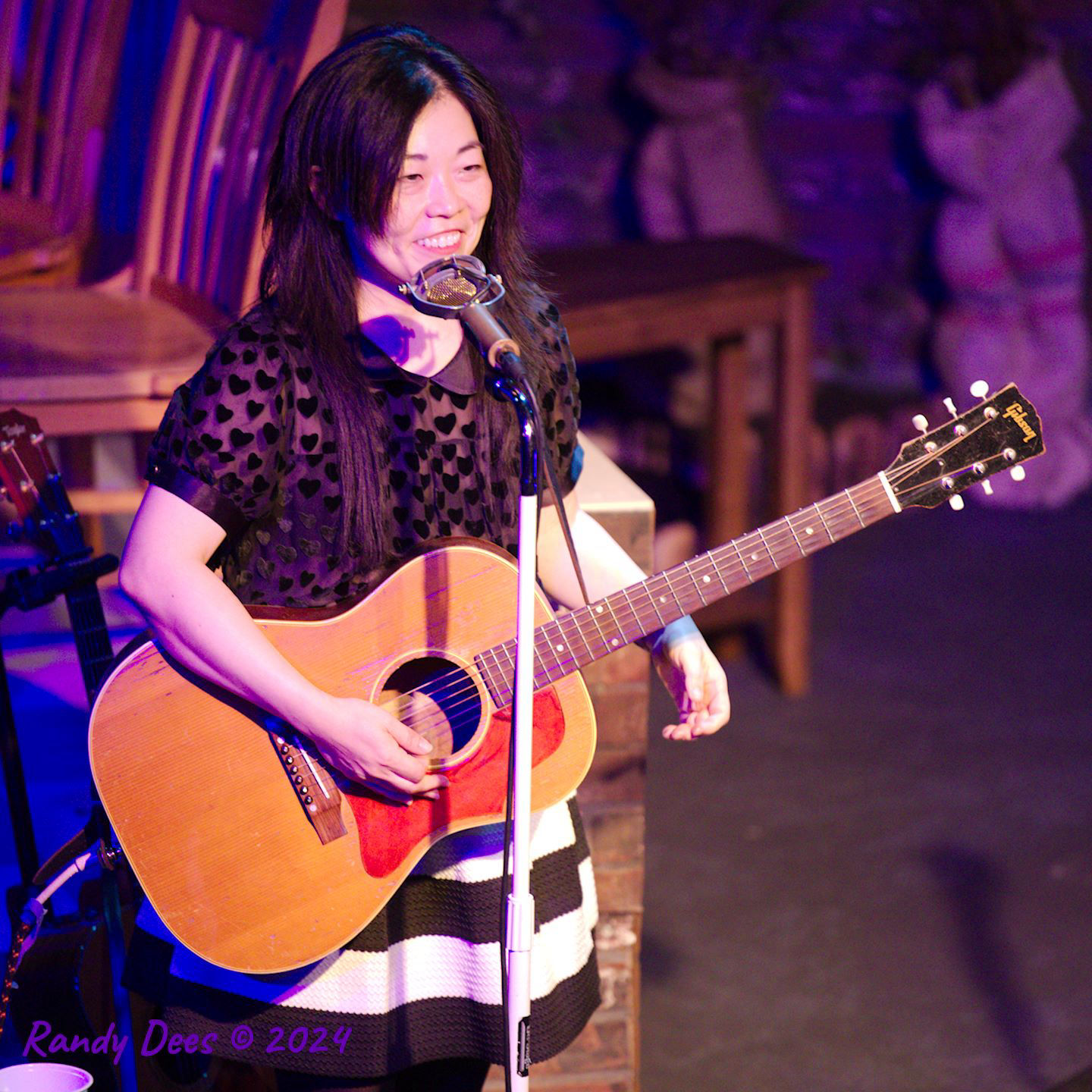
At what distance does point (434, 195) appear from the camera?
1.58 m

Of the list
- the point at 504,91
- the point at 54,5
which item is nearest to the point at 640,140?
the point at 504,91

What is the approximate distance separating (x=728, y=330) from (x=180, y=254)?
1.51 meters

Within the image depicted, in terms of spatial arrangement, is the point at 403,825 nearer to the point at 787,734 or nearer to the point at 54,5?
the point at 787,734

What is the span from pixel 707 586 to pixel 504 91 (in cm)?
410

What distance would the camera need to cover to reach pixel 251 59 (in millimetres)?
2939

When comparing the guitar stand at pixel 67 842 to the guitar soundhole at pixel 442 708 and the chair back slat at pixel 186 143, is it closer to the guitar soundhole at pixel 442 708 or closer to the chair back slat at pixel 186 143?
the guitar soundhole at pixel 442 708

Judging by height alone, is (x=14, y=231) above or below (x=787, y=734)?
above

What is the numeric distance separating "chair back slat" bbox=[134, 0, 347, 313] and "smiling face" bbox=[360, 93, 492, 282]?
1.16 metres

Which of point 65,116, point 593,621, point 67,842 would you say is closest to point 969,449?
point 593,621

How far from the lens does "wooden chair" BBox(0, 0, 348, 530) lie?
8.16ft

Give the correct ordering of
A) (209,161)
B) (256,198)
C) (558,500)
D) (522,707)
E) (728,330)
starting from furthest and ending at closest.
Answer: (728,330) → (209,161) → (256,198) → (558,500) → (522,707)

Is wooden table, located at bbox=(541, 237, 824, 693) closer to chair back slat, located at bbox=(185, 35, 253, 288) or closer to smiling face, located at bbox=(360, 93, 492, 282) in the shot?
chair back slat, located at bbox=(185, 35, 253, 288)

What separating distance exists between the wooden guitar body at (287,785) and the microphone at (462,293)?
33cm

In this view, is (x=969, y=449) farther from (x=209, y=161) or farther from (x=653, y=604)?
(x=209, y=161)
